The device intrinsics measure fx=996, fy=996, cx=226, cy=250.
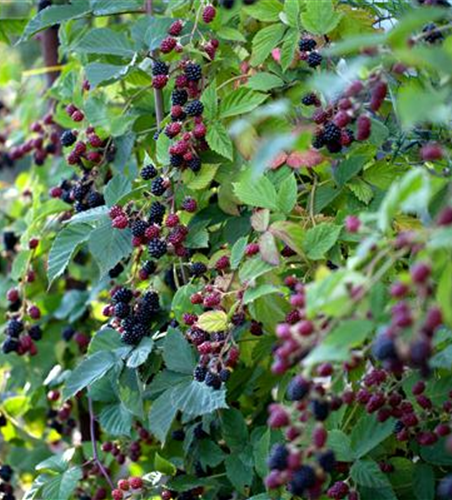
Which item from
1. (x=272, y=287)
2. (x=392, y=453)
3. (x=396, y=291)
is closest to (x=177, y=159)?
(x=272, y=287)

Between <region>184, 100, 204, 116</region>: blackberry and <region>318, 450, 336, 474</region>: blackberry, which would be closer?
<region>318, 450, 336, 474</region>: blackberry

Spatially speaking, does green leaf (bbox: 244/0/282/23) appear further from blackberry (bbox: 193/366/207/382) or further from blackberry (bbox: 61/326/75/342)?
blackberry (bbox: 61/326/75/342)

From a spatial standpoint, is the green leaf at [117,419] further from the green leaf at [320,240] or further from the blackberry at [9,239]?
the blackberry at [9,239]

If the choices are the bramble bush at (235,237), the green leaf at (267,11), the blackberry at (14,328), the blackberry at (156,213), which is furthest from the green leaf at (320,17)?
the blackberry at (14,328)

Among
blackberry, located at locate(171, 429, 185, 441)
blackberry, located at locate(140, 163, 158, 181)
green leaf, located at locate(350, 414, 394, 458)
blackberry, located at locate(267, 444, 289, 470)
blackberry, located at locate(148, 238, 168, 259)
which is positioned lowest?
blackberry, located at locate(171, 429, 185, 441)

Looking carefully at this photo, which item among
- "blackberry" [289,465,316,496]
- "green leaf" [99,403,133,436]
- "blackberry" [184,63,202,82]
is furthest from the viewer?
"green leaf" [99,403,133,436]

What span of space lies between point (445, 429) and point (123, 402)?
1.68 feet

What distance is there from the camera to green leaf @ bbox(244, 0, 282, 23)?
1.51 m

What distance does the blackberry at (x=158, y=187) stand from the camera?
1424mm

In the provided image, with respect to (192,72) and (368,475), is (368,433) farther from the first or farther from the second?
(192,72)

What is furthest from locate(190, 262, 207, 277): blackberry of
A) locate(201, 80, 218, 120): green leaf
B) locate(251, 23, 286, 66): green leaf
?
locate(251, 23, 286, 66): green leaf

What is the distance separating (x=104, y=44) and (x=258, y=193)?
18.7 inches

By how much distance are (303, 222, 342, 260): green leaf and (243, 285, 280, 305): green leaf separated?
0.07m

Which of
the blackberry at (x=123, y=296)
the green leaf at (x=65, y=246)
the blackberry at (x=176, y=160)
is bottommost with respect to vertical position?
the blackberry at (x=123, y=296)
